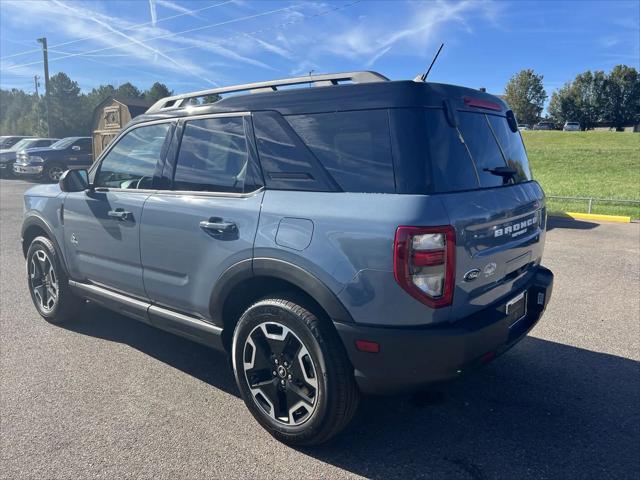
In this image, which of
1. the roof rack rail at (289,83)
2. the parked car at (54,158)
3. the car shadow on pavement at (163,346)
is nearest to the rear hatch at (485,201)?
the roof rack rail at (289,83)

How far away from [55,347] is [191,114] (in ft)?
7.67

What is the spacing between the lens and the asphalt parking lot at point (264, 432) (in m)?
2.64

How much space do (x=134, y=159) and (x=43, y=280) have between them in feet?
5.97

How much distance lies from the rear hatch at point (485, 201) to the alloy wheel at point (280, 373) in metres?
0.86

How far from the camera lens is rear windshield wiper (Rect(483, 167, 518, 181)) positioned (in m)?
2.88

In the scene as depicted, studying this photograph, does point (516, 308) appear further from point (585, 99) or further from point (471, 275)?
point (585, 99)

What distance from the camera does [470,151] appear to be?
8.89 feet

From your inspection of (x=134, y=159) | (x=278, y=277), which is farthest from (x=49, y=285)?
(x=278, y=277)

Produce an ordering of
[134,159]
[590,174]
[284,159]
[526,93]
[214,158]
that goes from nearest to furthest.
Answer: [284,159]
[214,158]
[134,159]
[590,174]
[526,93]

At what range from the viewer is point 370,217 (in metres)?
2.38

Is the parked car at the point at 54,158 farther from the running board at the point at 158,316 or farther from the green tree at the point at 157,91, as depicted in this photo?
the green tree at the point at 157,91

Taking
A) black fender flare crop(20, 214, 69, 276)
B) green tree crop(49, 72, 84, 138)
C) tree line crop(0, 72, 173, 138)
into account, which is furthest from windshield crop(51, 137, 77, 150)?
green tree crop(49, 72, 84, 138)

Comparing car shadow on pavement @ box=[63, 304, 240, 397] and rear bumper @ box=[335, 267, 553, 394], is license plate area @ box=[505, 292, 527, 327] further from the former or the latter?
car shadow on pavement @ box=[63, 304, 240, 397]

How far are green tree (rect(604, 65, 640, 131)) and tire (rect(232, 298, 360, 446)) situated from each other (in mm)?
91102
